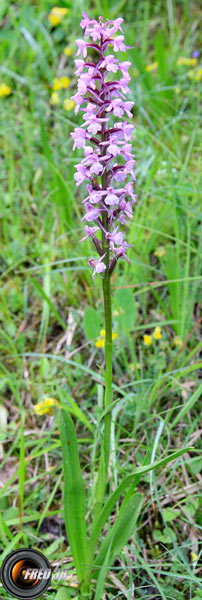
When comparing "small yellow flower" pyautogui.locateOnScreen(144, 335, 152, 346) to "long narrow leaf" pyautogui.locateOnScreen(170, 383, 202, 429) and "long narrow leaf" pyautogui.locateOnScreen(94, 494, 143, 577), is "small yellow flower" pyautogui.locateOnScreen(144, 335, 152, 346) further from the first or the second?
"long narrow leaf" pyautogui.locateOnScreen(94, 494, 143, 577)

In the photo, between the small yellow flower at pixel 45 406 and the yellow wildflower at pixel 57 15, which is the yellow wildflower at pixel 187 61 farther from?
the small yellow flower at pixel 45 406

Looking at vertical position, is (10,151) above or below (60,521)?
above

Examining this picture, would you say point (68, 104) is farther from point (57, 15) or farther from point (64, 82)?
point (57, 15)

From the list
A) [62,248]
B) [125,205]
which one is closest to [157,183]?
[62,248]

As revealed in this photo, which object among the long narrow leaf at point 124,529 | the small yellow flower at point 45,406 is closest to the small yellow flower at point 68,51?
the small yellow flower at point 45,406

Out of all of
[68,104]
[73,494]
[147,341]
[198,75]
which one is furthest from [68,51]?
[73,494]

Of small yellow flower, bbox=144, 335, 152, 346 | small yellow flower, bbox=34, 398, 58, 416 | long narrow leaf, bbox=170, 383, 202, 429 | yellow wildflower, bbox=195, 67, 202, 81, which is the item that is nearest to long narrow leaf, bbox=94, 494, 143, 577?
long narrow leaf, bbox=170, 383, 202, 429

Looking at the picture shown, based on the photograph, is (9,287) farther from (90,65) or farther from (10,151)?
(90,65)
